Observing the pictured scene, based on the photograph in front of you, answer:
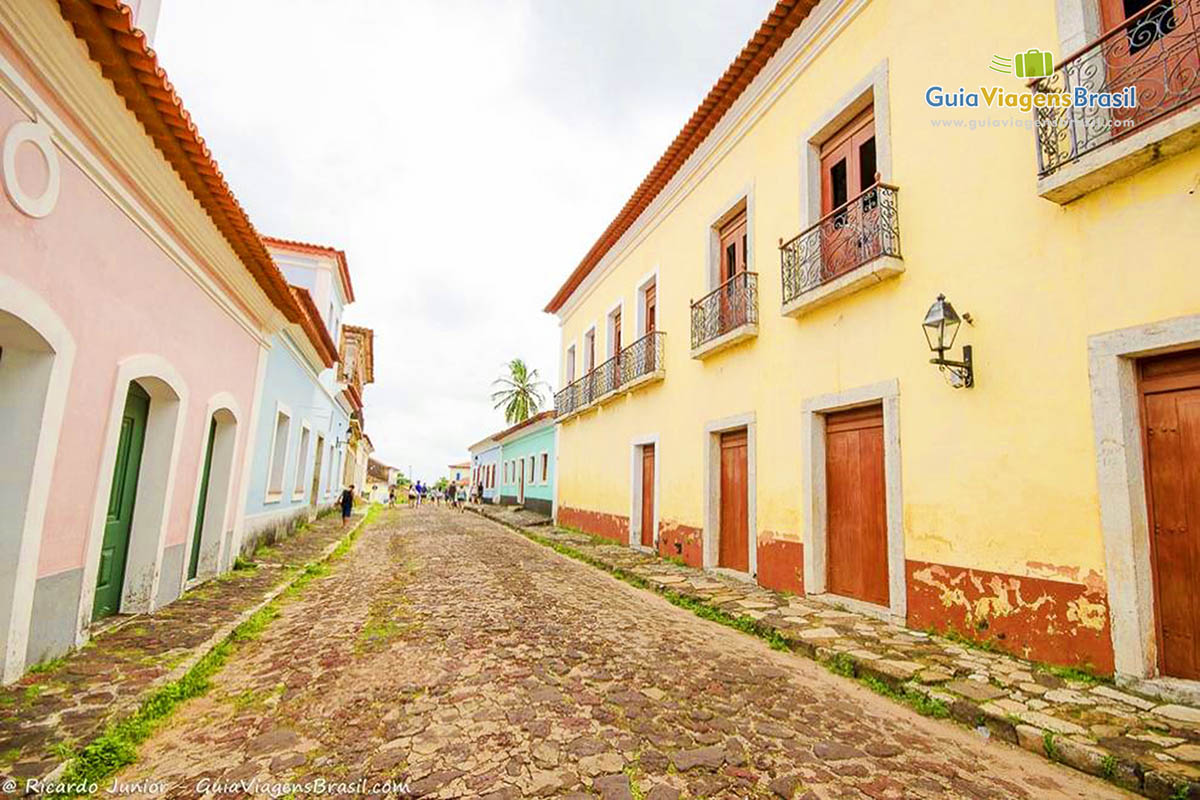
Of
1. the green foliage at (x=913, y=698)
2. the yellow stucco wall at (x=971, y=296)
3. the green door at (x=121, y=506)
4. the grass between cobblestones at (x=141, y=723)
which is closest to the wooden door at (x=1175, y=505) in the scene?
the yellow stucco wall at (x=971, y=296)

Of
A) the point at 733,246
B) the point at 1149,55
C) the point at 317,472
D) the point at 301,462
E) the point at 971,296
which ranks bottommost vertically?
the point at 317,472

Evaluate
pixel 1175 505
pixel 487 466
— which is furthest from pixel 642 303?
pixel 487 466

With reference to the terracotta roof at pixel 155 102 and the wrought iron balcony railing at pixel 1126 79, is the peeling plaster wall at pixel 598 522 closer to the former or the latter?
the terracotta roof at pixel 155 102

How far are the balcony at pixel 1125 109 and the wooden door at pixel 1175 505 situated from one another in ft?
4.32

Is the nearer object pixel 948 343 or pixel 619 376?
pixel 948 343

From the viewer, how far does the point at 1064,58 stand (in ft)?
14.1

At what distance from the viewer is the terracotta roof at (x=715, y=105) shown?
7.06 metres

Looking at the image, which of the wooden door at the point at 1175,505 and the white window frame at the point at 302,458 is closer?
the wooden door at the point at 1175,505

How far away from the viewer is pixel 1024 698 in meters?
3.54

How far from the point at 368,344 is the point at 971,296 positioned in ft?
76.5

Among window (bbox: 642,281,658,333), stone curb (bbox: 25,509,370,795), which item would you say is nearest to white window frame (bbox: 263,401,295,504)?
stone curb (bbox: 25,509,370,795)

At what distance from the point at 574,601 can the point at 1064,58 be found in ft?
21.8

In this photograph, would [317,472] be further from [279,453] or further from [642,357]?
[642,357]

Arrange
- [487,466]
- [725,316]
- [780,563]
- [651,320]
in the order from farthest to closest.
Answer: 1. [487,466]
2. [651,320]
3. [725,316]
4. [780,563]
